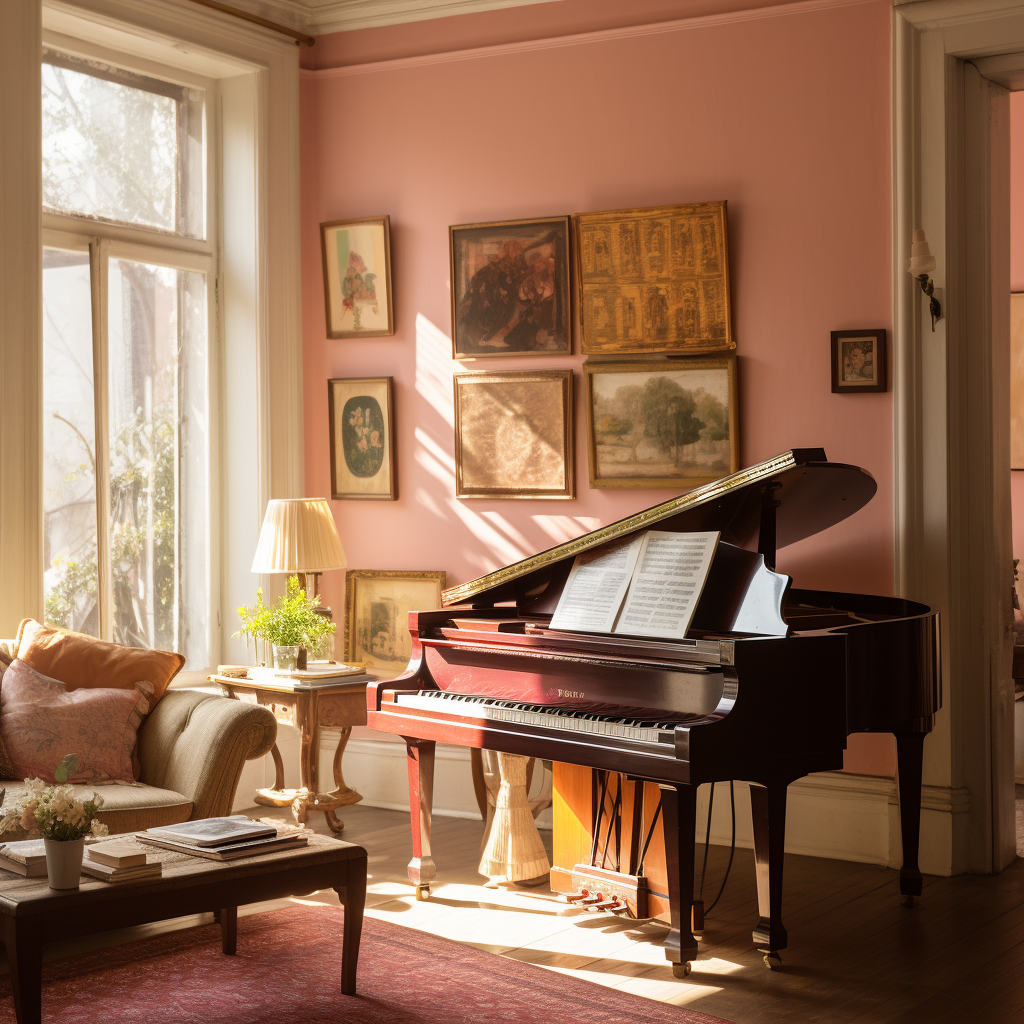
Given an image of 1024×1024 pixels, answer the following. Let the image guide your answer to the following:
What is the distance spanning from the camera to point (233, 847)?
11.3ft

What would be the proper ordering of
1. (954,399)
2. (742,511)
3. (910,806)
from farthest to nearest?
(954,399)
(910,806)
(742,511)

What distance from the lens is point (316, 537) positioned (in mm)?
5484

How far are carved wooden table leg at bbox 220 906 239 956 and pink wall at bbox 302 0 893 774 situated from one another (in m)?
2.34

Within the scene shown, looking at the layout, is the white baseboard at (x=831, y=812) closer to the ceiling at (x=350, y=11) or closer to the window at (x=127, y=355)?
the window at (x=127, y=355)

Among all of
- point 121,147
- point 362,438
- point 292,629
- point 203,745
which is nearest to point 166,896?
point 203,745

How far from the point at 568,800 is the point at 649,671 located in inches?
34.4

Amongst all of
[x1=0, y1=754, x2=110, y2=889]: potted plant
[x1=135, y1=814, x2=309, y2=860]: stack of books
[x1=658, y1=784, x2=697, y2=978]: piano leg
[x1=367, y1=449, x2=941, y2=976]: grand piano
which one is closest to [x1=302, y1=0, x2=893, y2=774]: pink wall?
[x1=367, y1=449, x2=941, y2=976]: grand piano

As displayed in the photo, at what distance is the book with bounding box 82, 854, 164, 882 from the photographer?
3.19m

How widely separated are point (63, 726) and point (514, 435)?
235cm

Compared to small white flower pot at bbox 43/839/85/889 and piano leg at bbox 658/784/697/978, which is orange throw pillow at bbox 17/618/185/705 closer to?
small white flower pot at bbox 43/839/85/889

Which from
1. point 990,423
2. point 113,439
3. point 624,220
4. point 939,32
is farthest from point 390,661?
point 939,32

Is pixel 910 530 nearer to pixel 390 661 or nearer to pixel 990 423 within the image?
pixel 990 423

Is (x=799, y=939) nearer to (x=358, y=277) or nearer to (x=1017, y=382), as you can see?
(x=358, y=277)

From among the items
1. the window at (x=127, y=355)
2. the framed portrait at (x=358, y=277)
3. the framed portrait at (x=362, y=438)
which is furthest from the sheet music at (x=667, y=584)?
the window at (x=127, y=355)
